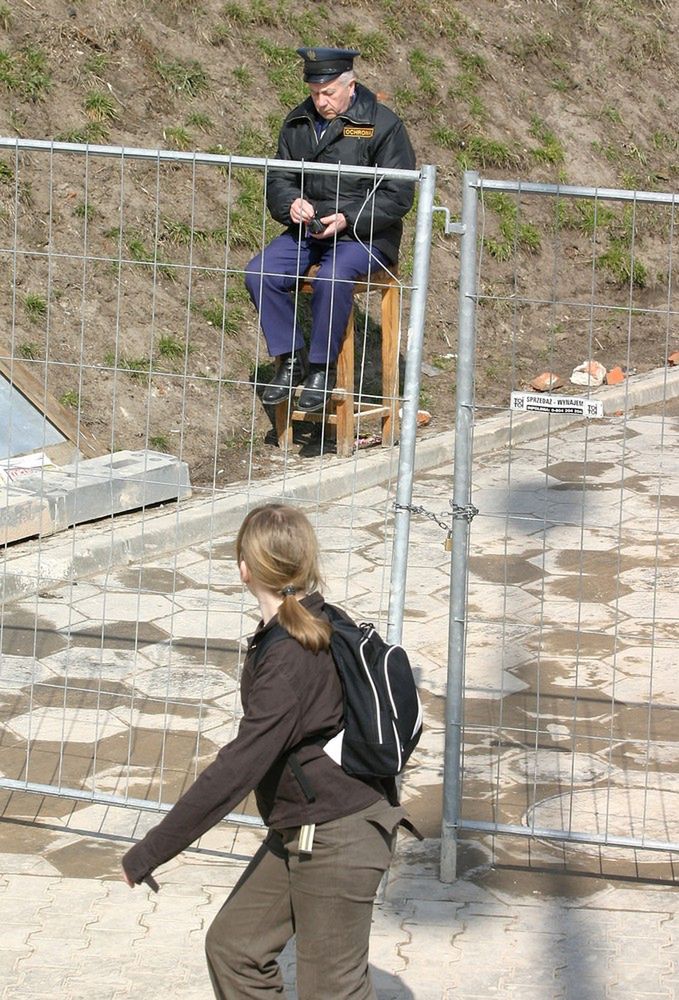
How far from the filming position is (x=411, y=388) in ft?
12.8

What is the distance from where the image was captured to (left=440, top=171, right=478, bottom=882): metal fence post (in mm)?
3834

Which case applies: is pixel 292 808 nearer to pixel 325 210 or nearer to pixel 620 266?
pixel 325 210

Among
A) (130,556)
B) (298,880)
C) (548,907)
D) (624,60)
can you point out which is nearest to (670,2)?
(624,60)

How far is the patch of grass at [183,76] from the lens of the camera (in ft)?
35.1

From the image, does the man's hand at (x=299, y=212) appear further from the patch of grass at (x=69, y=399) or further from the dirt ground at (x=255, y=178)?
the patch of grass at (x=69, y=399)

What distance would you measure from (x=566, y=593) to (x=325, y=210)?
2.60 m

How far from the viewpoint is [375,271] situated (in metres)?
7.74

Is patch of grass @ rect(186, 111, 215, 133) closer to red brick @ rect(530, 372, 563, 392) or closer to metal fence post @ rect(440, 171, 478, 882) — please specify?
red brick @ rect(530, 372, 563, 392)

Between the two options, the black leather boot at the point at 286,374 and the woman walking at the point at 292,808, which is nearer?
the woman walking at the point at 292,808

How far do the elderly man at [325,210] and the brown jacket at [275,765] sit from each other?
453cm

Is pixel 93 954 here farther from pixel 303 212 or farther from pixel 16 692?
pixel 303 212

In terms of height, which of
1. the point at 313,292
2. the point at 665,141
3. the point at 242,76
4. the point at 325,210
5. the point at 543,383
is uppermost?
the point at 242,76

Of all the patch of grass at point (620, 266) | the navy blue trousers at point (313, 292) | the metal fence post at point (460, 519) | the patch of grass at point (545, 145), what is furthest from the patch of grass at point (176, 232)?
the metal fence post at point (460, 519)

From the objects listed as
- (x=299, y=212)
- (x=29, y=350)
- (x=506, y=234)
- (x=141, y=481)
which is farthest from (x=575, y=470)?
(x=506, y=234)
